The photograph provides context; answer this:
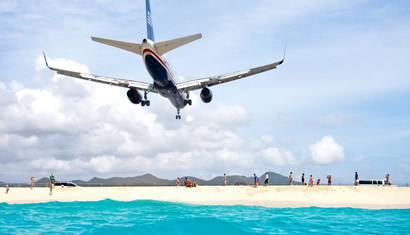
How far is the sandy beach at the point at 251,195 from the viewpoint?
4294 cm

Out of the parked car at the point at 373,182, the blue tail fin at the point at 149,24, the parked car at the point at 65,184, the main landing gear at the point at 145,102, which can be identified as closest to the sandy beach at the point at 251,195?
the parked car at the point at 65,184

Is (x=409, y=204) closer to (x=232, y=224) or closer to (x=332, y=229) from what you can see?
(x=332, y=229)

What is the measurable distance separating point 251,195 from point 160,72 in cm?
1747

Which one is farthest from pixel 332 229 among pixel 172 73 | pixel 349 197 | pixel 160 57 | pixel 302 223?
pixel 172 73

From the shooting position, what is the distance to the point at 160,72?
42.1 m

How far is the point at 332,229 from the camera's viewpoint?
2441 cm

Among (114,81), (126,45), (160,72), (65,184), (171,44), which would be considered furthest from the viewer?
(65,184)

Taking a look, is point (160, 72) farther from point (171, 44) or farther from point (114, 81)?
point (114, 81)

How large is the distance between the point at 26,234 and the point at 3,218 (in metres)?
9.46

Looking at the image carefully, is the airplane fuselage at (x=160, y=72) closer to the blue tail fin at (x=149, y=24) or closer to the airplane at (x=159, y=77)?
the airplane at (x=159, y=77)

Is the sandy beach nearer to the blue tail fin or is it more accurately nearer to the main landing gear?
the main landing gear

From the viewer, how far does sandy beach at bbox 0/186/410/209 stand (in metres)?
42.9

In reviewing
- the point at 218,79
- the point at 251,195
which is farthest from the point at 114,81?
the point at 251,195

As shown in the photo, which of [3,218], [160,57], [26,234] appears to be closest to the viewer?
[26,234]
